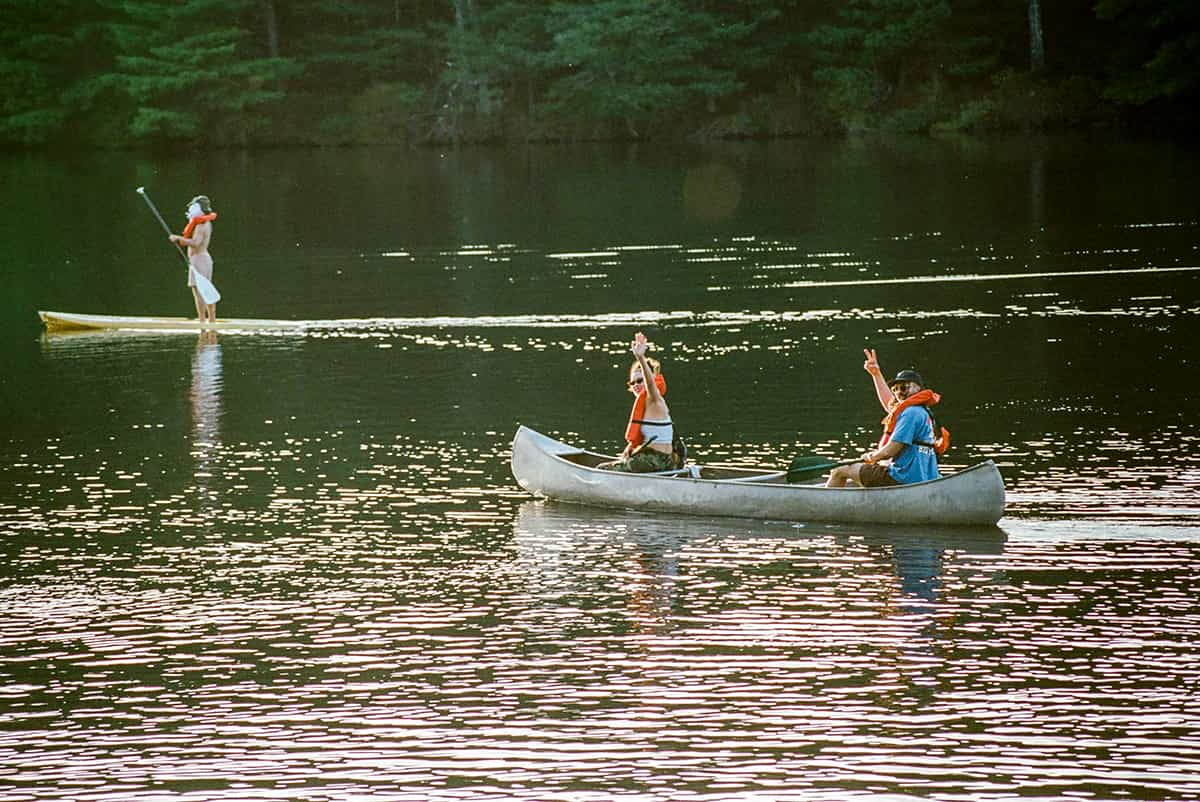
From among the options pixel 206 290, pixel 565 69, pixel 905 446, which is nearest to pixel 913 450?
pixel 905 446

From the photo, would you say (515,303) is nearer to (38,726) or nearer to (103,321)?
(103,321)

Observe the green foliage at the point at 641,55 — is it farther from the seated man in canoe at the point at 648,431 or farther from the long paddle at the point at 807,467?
the long paddle at the point at 807,467

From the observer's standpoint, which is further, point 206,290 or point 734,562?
point 206,290

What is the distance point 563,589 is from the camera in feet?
49.3

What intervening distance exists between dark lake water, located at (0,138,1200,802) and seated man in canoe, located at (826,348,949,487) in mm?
523

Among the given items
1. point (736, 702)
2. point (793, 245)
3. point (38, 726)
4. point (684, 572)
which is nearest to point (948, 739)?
point (736, 702)

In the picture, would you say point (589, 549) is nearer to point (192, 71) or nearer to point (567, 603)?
point (567, 603)

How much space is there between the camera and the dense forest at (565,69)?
71875 mm

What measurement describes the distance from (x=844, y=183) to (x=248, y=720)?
138 feet

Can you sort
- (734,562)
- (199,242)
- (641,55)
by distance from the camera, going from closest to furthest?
(734,562), (199,242), (641,55)

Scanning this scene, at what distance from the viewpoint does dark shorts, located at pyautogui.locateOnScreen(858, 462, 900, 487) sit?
16.5 metres

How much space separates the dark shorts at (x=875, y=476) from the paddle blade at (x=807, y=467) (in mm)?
352

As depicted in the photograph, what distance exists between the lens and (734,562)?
51.1ft

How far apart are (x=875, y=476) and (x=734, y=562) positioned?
Answer: 1700 millimetres
